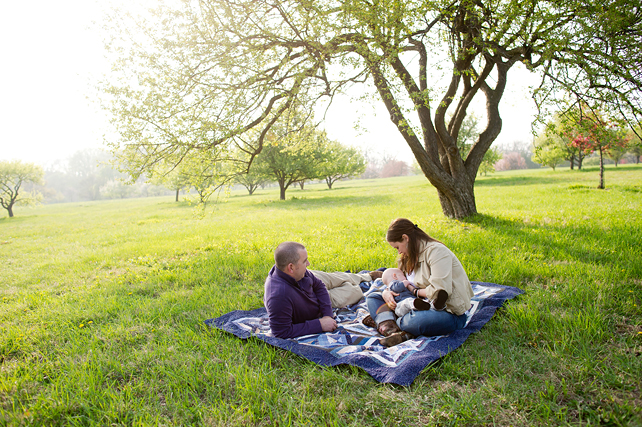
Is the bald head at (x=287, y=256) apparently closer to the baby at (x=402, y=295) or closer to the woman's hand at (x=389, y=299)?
the woman's hand at (x=389, y=299)

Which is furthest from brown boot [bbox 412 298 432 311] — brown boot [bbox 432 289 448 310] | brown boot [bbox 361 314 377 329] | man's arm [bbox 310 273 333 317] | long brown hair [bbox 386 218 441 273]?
man's arm [bbox 310 273 333 317]

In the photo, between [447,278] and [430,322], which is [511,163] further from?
[430,322]

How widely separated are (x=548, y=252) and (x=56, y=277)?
36.1 feet

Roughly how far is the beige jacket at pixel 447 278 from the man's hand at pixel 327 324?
1.22m

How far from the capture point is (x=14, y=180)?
34062 mm

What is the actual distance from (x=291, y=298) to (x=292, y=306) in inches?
5.2

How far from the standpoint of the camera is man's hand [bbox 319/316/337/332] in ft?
13.2

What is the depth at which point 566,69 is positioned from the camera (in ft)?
23.5

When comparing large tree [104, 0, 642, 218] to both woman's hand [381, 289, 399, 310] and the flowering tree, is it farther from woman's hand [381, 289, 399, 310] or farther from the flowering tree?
the flowering tree

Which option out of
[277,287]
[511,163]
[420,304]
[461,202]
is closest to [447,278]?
[420,304]

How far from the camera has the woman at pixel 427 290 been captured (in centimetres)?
369

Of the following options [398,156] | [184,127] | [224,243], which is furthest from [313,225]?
[398,156]

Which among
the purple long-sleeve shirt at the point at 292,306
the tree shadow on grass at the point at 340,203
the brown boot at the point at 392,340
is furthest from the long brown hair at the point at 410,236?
the tree shadow on grass at the point at 340,203

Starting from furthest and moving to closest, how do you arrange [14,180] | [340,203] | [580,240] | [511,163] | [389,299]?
1. [511,163]
2. [14,180]
3. [340,203]
4. [580,240]
5. [389,299]
